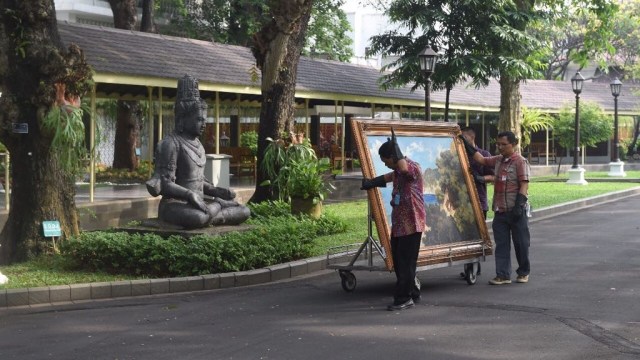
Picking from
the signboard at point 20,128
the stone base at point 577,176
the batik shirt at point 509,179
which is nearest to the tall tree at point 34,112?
the signboard at point 20,128

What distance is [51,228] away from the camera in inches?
525

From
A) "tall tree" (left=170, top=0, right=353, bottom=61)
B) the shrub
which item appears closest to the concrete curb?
the shrub

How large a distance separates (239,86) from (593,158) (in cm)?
3198

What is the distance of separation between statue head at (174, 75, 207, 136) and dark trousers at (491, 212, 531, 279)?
4.49 m

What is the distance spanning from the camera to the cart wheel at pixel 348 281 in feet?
37.1

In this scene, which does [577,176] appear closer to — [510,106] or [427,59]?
[510,106]

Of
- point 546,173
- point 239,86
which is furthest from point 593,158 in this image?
point 239,86

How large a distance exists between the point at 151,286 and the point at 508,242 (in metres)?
4.38

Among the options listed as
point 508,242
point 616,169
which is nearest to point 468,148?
point 508,242

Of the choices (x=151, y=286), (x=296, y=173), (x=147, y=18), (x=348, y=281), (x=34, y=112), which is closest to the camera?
(x=348, y=281)

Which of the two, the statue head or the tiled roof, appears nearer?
the statue head

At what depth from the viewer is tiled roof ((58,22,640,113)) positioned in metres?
20.3

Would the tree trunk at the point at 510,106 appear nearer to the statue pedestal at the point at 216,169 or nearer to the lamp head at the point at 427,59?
the lamp head at the point at 427,59

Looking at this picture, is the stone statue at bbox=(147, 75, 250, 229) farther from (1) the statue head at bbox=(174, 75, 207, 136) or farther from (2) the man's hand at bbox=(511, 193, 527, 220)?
(2) the man's hand at bbox=(511, 193, 527, 220)
